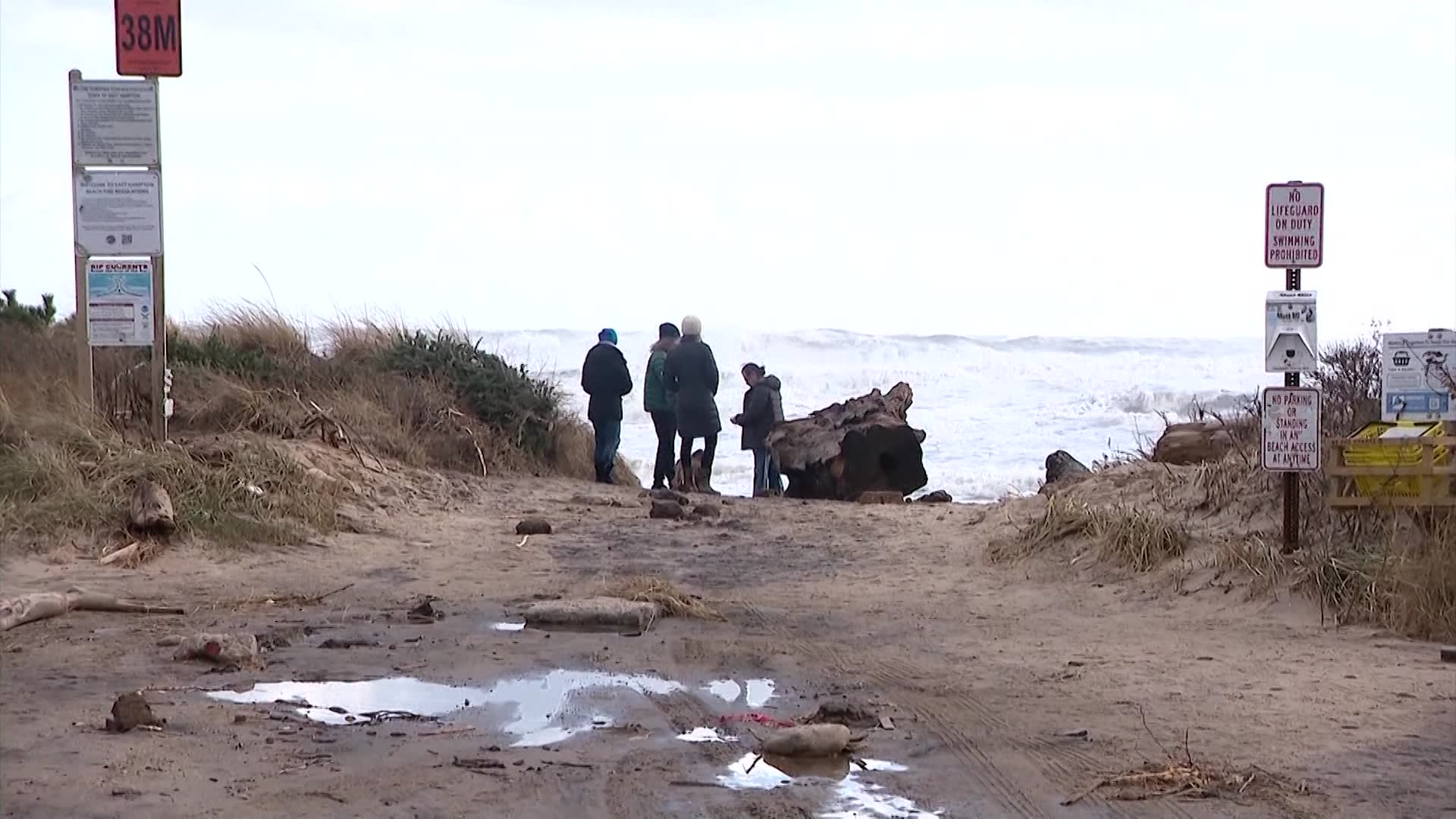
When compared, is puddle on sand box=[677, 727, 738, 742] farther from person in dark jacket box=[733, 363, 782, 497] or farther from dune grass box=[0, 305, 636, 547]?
person in dark jacket box=[733, 363, 782, 497]

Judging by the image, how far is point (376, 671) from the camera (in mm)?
6750

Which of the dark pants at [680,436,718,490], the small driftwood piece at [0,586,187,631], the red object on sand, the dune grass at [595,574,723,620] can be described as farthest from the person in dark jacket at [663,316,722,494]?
the red object on sand

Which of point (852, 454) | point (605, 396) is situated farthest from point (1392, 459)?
point (605, 396)

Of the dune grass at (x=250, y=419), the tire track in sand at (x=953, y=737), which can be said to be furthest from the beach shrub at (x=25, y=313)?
the tire track in sand at (x=953, y=737)

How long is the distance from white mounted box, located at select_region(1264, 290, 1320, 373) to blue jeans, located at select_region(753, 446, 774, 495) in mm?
9637

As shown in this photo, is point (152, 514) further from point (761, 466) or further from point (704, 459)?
point (761, 466)

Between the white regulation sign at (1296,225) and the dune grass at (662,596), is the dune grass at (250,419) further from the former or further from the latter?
the white regulation sign at (1296,225)

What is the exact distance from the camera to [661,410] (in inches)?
690

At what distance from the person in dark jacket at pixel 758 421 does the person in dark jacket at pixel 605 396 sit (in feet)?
5.28

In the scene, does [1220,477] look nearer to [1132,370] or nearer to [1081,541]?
[1081,541]

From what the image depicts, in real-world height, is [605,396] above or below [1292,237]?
below

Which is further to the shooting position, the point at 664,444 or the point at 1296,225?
the point at 664,444

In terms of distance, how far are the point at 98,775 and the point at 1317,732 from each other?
14.2 ft

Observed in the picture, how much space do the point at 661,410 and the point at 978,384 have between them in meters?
32.2
